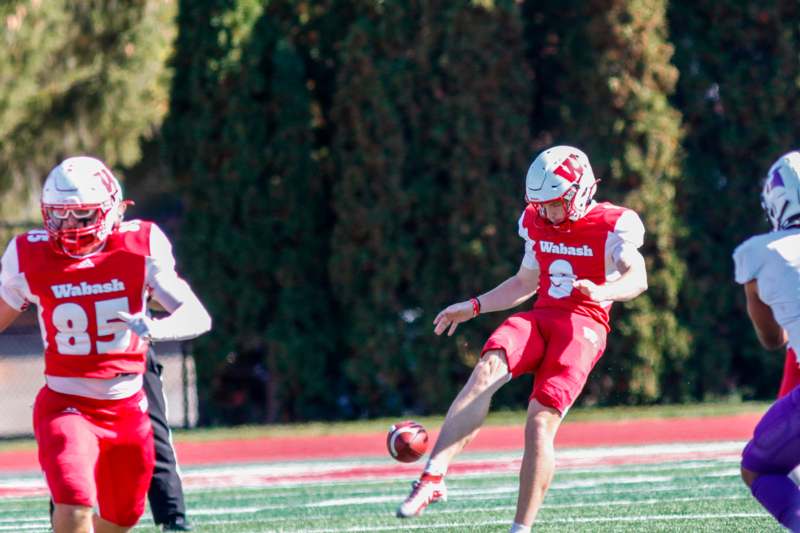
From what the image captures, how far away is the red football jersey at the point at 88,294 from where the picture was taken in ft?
17.4

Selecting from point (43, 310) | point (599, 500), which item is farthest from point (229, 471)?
point (43, 310)

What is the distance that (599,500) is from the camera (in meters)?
8.02

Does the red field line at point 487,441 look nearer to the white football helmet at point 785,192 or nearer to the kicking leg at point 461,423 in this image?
the kicking leg at point 461,423

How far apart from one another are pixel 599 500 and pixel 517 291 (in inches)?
75.4

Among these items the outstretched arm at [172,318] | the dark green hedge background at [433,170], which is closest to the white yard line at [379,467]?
the dark green hedge background at [433,170]

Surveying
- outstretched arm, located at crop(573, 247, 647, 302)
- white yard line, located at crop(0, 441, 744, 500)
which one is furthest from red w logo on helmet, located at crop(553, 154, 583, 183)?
white yard line, located at crop(0, 441, 744, 500)

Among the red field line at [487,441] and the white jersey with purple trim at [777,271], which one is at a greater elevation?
the white jersey with purple trim at [777,271]

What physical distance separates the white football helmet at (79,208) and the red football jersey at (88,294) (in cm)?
5

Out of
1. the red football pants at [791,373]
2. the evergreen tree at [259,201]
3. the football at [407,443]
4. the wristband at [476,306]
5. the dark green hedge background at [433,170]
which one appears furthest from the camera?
the evergreen tree at [259,201]

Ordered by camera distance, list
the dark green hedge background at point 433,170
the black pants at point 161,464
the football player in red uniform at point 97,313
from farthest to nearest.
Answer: the dark green hedge background at point 433,170, the black pants at point 161,464, the football player in red uniform at point 97,313

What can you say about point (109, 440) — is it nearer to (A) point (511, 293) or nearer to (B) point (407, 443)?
(B) point (407, 443)

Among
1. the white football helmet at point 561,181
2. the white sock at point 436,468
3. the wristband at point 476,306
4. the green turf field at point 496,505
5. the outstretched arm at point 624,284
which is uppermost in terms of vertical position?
the white football helmet at point 561,181

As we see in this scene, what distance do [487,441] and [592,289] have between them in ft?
21.0

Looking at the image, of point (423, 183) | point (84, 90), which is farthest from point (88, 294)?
point (84, 90)
